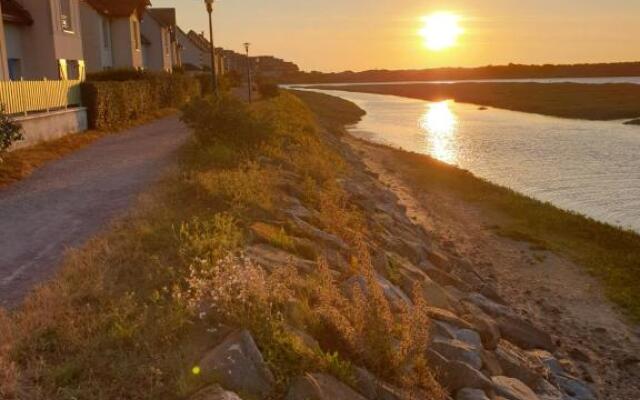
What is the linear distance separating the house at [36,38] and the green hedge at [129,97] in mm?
3092

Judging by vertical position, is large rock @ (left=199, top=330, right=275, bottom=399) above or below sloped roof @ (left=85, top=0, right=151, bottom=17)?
below

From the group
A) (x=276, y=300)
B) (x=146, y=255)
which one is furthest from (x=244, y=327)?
(x=146, y=255)

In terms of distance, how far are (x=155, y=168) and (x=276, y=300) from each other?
33.6ft

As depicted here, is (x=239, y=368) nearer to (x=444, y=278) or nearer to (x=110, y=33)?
(x=444, y=278)

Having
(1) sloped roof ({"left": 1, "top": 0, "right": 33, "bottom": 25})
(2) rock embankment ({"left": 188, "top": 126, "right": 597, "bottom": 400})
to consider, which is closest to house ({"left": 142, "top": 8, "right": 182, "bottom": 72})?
(1) sloped roof ({"left": 1, "top": 0, "right": 33, "bottom": 25})

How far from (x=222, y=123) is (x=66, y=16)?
18639mm

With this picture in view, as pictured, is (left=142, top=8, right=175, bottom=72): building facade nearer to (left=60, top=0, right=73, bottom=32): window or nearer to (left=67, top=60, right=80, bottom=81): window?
(left=67, top=60, right=80, bottom=81): window

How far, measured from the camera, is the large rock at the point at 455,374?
24.8ft

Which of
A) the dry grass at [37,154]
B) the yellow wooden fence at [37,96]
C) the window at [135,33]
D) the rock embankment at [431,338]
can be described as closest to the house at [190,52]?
the window at [135,33]

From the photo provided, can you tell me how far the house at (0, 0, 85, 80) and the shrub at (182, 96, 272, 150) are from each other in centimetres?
1434

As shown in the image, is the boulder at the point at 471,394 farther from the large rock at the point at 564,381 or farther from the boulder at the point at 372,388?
the large rock at the point at 564,381

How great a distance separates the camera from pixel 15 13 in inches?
1081

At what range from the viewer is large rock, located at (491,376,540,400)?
7953mm

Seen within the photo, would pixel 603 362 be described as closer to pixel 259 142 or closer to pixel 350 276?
pixel 350 276
